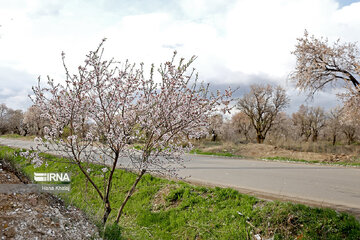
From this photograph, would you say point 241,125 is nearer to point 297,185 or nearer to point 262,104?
point 262,104

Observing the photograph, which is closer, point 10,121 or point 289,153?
point 289,153

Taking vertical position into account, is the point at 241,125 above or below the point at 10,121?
below

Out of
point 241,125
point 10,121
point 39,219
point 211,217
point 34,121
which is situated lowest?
point 211,217

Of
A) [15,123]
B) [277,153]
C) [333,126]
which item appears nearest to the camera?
[277,153]

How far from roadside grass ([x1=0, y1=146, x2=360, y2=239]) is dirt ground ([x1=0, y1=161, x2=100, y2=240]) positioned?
0.38m

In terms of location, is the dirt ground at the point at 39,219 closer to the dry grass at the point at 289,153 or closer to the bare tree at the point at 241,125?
the dry grass at the point at 289,153

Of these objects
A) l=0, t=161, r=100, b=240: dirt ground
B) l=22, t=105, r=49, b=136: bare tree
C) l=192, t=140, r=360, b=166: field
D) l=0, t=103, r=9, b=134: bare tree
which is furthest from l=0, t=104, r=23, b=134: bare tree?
l=0, t=161, r=100, b=240: dirt ground

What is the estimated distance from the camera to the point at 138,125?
16.9 feet

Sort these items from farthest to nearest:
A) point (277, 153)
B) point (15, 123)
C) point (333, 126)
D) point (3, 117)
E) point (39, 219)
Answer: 1. point (3, 117)
2. point (15, 123)
3. point (333, 126)
4. point (277, 153)
5. point (39, 219)

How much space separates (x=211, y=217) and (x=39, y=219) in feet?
11.9

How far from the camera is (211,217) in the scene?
584 centimetres

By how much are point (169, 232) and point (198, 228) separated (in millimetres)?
750

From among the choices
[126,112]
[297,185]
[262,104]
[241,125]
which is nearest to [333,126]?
[241,125]

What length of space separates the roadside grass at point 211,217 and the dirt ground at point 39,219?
377mm
